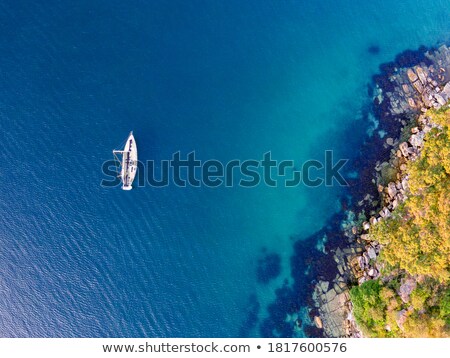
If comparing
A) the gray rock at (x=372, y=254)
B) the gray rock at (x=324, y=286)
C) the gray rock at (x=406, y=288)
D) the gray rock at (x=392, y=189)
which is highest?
the gray rock at (x=392, y=189)

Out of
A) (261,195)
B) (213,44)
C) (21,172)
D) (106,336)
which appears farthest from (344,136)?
(21,172)

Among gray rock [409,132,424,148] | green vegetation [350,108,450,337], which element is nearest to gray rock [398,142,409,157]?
gray rock [409,132,424,148]

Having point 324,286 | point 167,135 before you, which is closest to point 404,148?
point 324,286

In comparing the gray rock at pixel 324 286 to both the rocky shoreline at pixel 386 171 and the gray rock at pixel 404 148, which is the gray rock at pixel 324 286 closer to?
the rocky shoreline at pixel 386 171

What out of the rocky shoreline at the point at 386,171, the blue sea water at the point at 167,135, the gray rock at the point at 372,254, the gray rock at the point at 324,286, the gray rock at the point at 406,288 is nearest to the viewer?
the gray rock at the point at 406,288

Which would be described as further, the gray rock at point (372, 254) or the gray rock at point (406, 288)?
the gray rock at point (372, 254)

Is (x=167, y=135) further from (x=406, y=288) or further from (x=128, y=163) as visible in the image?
(x=406, y=288)

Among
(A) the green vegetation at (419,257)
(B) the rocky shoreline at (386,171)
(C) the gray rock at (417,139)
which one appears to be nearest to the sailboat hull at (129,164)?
(B) the rocky shoreline at (386,171)

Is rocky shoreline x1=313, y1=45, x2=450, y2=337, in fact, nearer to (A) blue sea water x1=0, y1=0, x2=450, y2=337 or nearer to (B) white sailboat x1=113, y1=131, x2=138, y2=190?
(A) blue sea water x1=0, y1=0, x2=450, y2=337
